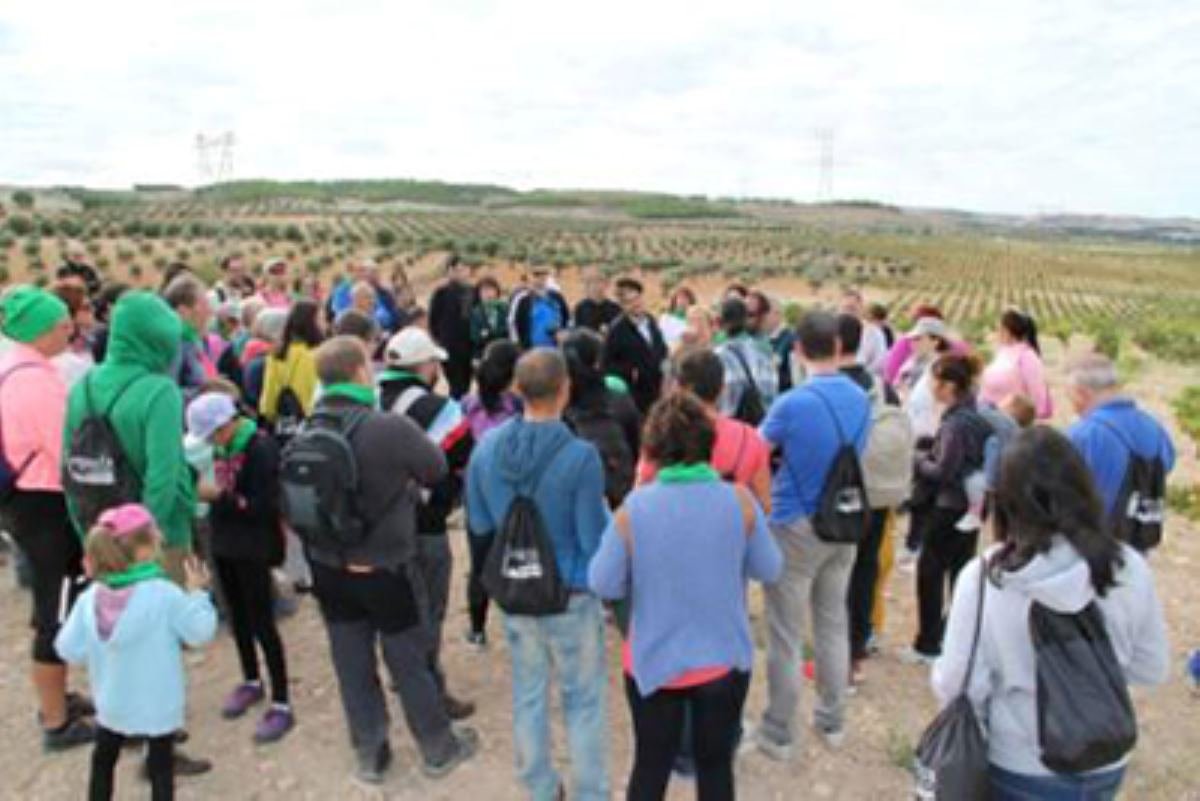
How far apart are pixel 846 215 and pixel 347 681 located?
155 metres

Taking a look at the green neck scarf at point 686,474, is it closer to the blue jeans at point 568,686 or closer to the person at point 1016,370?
the blue jeans at point 568,686

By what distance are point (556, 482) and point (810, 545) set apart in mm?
1342

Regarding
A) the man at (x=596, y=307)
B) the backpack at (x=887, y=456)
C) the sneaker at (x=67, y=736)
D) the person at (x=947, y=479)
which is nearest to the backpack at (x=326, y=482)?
the sneaker at (x=67, y=736)

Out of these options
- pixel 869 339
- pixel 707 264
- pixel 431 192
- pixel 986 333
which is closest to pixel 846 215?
pixel 431 192

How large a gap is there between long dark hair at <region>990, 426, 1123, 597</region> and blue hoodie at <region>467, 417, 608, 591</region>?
1416 millimetres

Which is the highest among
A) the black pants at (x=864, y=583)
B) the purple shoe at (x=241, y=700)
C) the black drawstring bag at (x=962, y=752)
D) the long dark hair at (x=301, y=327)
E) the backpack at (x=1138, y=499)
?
the long dark hair at (x=301, y=327)

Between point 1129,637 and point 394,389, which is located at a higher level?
point 394,389

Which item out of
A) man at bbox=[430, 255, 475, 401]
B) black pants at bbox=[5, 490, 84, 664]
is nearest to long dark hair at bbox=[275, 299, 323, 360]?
black pants at bbox=[5, 490, 84, 664]

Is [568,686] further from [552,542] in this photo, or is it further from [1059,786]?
[1059,786]

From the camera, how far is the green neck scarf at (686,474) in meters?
2.80

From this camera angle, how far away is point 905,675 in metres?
4.98

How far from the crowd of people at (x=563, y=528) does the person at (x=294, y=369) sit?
0.02m

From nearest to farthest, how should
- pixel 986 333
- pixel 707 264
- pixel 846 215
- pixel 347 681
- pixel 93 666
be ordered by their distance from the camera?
pixel 93 666, pixel 347 681, pixel 986 333, pixel 707 264, pixel 846 215

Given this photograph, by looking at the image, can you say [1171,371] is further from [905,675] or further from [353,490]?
[353,490]
